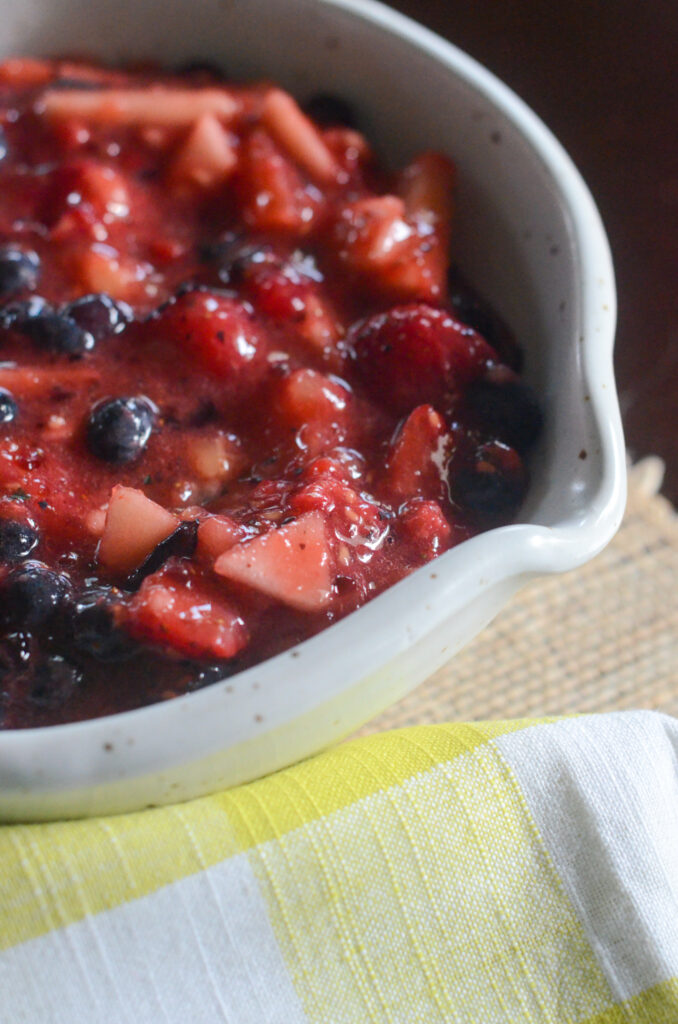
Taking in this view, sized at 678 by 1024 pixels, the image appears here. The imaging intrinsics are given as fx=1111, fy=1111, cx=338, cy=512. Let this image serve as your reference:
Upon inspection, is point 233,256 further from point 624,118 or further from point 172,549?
point 624,118

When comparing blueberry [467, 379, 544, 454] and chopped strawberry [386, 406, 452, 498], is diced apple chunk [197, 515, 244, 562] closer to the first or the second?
chopped strawberry [386, 406, 452, 498]

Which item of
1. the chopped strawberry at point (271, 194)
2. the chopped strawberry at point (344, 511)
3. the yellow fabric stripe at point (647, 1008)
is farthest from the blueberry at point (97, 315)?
the yellow fabric stripe at point (647, 1008)

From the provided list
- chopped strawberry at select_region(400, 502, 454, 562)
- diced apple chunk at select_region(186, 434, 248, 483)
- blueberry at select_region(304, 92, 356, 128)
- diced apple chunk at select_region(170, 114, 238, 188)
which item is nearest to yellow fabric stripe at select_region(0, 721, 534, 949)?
chopped strawberry at select_region(400, 502, 454, 562)

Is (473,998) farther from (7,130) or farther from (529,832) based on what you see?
(7,130)

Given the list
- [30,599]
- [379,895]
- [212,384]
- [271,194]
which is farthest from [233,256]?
[379,895]

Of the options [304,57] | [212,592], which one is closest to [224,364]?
[212,592]

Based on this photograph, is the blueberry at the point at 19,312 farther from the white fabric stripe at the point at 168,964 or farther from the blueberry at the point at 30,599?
the white fabric stripe at the point at 168,964
